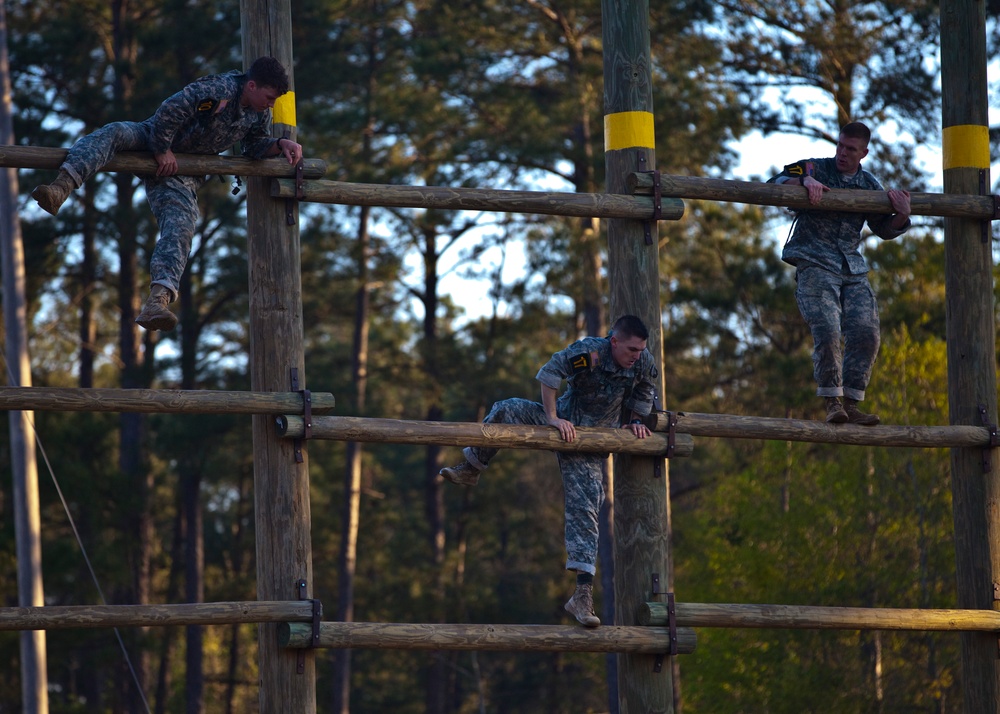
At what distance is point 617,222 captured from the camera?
22.7ft

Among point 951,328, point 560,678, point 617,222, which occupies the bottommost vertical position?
→ point 560,678

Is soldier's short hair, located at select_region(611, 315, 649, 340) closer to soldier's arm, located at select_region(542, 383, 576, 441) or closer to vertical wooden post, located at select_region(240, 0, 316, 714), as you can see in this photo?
soldier's arm, located at select_region(542, 383, 576, 441)

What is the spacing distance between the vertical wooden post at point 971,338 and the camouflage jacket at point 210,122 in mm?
3788

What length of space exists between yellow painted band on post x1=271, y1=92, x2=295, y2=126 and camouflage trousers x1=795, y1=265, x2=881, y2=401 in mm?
2750

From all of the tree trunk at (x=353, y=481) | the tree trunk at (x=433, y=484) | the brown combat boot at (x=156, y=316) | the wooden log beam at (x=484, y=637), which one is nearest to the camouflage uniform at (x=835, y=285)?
the wooden log beam at (x=484, y=637)

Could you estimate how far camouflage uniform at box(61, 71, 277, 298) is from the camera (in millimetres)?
6125

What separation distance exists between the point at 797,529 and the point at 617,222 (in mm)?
13433

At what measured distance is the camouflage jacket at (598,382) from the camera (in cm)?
659

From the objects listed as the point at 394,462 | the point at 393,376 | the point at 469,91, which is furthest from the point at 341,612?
the point at 394,462

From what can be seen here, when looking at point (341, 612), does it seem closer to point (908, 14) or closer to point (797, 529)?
point (797, 529)

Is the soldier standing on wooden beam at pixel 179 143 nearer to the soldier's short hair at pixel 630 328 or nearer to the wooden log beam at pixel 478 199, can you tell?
the wooden log beam at pixel 478 199

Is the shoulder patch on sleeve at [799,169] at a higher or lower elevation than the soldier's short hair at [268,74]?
lower

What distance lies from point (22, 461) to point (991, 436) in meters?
8.86

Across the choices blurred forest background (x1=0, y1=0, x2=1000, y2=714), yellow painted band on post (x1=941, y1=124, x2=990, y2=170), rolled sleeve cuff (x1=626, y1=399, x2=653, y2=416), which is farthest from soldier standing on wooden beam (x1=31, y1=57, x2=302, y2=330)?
blurred forest background (x1=0, y1=0, x2=1000, y2=714)
